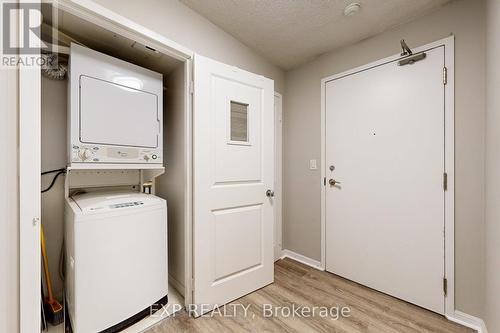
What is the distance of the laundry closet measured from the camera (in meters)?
1.29

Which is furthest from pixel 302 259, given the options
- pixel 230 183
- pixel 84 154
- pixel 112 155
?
pixel 84 154

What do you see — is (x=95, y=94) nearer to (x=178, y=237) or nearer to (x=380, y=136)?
(x=178, y=237)

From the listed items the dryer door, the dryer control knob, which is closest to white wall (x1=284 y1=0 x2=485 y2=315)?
the dryer door

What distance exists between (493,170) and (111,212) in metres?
2.35

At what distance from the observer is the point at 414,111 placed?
1754mm

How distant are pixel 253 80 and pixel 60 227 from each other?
6.45 feet

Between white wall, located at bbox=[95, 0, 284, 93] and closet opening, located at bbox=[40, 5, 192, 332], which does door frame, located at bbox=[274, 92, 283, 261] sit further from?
closet opening, located at bbox=[40, 5, 192, 332]

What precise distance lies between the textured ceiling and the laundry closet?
19.7 inches

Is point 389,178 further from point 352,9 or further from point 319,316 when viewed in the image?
point 352,9

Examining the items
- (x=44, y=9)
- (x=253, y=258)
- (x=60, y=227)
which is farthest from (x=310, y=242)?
(x=44, y=9)

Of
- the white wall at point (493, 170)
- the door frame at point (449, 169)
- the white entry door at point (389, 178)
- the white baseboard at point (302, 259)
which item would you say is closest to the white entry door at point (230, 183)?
the white baseboard at point (302, 259)

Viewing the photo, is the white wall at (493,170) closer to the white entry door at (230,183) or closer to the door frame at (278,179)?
the white entry door at (230,183)

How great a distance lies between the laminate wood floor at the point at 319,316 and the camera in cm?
148

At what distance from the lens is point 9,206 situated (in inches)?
34.3
